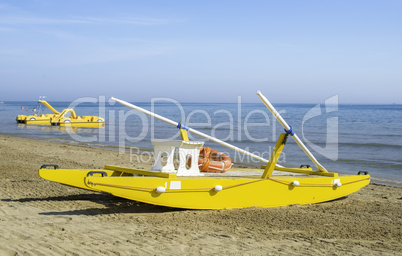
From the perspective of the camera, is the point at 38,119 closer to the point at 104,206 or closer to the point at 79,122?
the point at 79,122

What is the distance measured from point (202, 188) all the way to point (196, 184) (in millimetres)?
152

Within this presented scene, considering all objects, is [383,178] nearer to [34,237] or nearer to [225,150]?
[225,150]

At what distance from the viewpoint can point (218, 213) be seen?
745cm

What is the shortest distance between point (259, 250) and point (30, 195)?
501 cm

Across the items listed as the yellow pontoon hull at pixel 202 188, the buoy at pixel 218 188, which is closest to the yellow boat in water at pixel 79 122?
the yellow pontoon hull at pixel 202 188

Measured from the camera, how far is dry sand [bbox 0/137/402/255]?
552 cm

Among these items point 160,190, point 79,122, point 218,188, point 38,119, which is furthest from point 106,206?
point 38,119

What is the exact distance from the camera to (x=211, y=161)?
29.1 ft

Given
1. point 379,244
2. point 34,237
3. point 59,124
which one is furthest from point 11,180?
point 59,124

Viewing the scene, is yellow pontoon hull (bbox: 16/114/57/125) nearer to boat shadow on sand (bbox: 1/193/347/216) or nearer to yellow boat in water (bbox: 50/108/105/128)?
yellow boat in water (bbox: 50/108/105/128)

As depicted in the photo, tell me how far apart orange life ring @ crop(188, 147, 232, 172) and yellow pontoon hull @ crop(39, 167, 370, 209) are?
3.56 ft

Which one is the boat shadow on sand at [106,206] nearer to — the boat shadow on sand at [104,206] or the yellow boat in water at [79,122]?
the boat shadow on sand at [104,206]

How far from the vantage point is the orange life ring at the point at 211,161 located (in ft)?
28.9

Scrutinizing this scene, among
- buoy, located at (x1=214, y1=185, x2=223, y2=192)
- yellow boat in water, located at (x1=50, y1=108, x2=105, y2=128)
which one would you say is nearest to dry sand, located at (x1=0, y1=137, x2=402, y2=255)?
buoy, located at (x1=214, y1=185, x2=223, y2=192)
